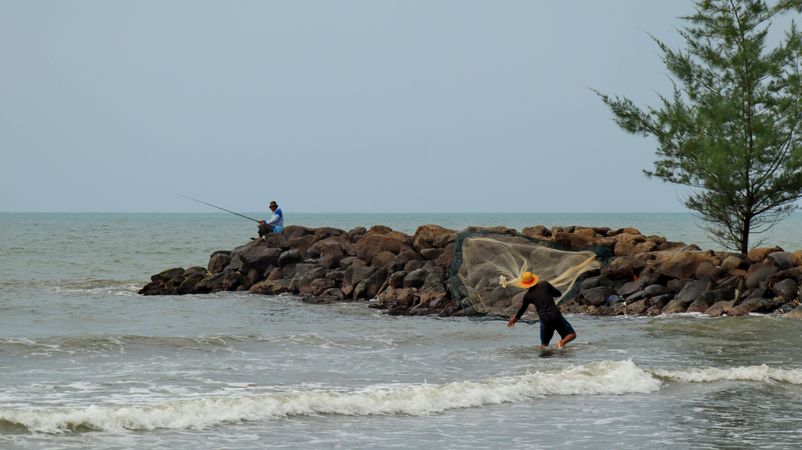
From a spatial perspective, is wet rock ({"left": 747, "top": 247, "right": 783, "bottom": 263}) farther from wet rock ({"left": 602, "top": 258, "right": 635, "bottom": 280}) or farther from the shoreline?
wet rock ({"left": 602, "top": 258, "right": 635, "bottom": 280})

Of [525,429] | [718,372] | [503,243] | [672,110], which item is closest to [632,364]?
[718,372]

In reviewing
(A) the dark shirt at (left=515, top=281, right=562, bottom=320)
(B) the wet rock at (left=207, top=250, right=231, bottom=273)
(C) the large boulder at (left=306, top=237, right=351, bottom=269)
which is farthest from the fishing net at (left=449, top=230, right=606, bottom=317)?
(B) the wet rock at (left=207, top=250, right=231, bottom=273)

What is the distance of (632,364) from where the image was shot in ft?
52.6

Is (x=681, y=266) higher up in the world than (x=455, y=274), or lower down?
higher up

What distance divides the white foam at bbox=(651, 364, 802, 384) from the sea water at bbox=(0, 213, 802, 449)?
0.11 feet

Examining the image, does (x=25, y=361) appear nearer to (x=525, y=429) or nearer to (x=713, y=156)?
(x=525, y=429)

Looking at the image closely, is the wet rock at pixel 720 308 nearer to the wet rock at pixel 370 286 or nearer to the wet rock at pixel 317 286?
the wet rock at pixel 370 286

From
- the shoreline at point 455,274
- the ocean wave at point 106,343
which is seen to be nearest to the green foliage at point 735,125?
the shoreline at point 455,274

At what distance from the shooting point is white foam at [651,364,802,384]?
1559 cm

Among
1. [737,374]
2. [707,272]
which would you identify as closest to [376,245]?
[707,272]

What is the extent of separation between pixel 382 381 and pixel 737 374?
5.55 meters

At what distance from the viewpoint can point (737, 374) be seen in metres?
15.9

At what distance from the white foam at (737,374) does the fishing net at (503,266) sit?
19.3 feet

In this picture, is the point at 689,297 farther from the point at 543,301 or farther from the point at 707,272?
the point at 543,301
